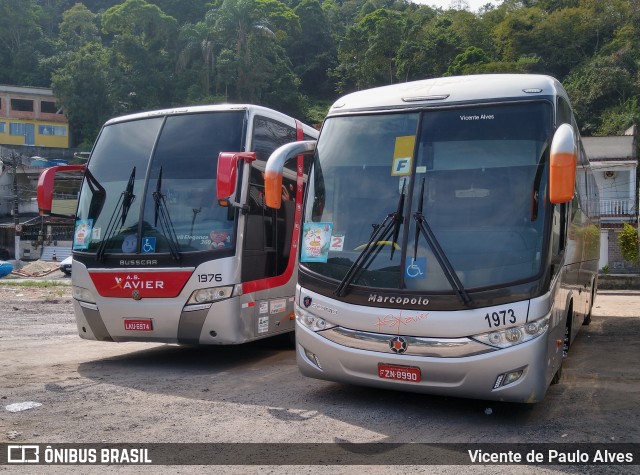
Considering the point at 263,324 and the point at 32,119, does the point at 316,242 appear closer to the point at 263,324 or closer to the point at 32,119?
the point at 263,324

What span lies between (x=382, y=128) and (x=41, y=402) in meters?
4.32

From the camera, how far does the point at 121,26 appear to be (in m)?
66.4

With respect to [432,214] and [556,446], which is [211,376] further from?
[556,446]

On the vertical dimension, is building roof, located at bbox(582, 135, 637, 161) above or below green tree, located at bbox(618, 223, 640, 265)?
above

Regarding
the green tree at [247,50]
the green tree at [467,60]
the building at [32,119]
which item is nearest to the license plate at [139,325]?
the green tree at [247,50]

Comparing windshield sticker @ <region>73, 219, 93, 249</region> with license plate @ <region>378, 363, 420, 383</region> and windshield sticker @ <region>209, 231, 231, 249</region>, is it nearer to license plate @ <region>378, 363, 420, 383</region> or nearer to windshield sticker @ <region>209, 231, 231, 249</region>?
windshield sticker @ <region>209, 231, 231, 249</region>

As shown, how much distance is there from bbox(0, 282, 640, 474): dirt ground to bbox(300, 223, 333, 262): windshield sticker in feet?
4.82

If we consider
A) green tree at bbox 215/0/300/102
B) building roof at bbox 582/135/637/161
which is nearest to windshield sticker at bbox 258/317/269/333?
building roof at bbox 582/135/637/161

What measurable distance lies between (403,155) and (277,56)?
59637 mm

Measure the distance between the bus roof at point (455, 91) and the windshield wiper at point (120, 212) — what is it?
294cm

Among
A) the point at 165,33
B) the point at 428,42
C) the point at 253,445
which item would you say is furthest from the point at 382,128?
the point at 165,33

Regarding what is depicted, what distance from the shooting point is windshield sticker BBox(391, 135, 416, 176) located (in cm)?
653

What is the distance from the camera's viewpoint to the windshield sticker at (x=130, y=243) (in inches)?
331

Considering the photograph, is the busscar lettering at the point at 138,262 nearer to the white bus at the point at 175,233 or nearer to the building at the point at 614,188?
the white bus at the point at 175,233
